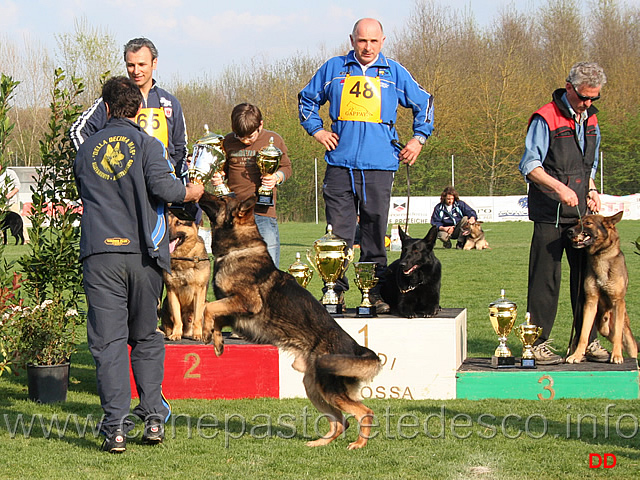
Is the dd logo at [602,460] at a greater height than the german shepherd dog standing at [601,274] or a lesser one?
lesser

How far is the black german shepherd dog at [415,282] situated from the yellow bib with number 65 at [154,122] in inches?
76.1

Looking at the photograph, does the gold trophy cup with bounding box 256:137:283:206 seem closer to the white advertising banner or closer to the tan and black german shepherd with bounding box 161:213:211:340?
the tan and black german shepherd with bounding box 161:213:211:340

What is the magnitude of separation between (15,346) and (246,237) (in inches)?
75.1

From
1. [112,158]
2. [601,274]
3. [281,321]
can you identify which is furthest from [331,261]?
[112,158]

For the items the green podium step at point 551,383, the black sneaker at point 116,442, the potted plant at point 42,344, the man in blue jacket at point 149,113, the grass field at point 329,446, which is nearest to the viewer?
the grass field at point 329,446

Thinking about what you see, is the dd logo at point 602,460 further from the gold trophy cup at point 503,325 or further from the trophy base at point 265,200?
the trophy base at point 265,200

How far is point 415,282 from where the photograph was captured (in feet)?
17.8

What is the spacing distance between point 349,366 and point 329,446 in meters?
0.47

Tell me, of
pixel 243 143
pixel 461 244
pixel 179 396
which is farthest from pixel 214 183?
pixel 461 244

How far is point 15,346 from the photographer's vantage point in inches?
197

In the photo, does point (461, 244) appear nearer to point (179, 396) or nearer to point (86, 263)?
point (179, 396)

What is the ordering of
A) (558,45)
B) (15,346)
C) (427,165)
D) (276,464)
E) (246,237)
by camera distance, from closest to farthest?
(276,464), (246,237), (15,346), (427,165), (558,45)

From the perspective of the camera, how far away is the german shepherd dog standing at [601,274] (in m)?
5.20

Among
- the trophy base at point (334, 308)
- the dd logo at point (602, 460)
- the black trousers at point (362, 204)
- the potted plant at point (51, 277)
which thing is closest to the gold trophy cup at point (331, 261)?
the trophy base at point (334, 308)
